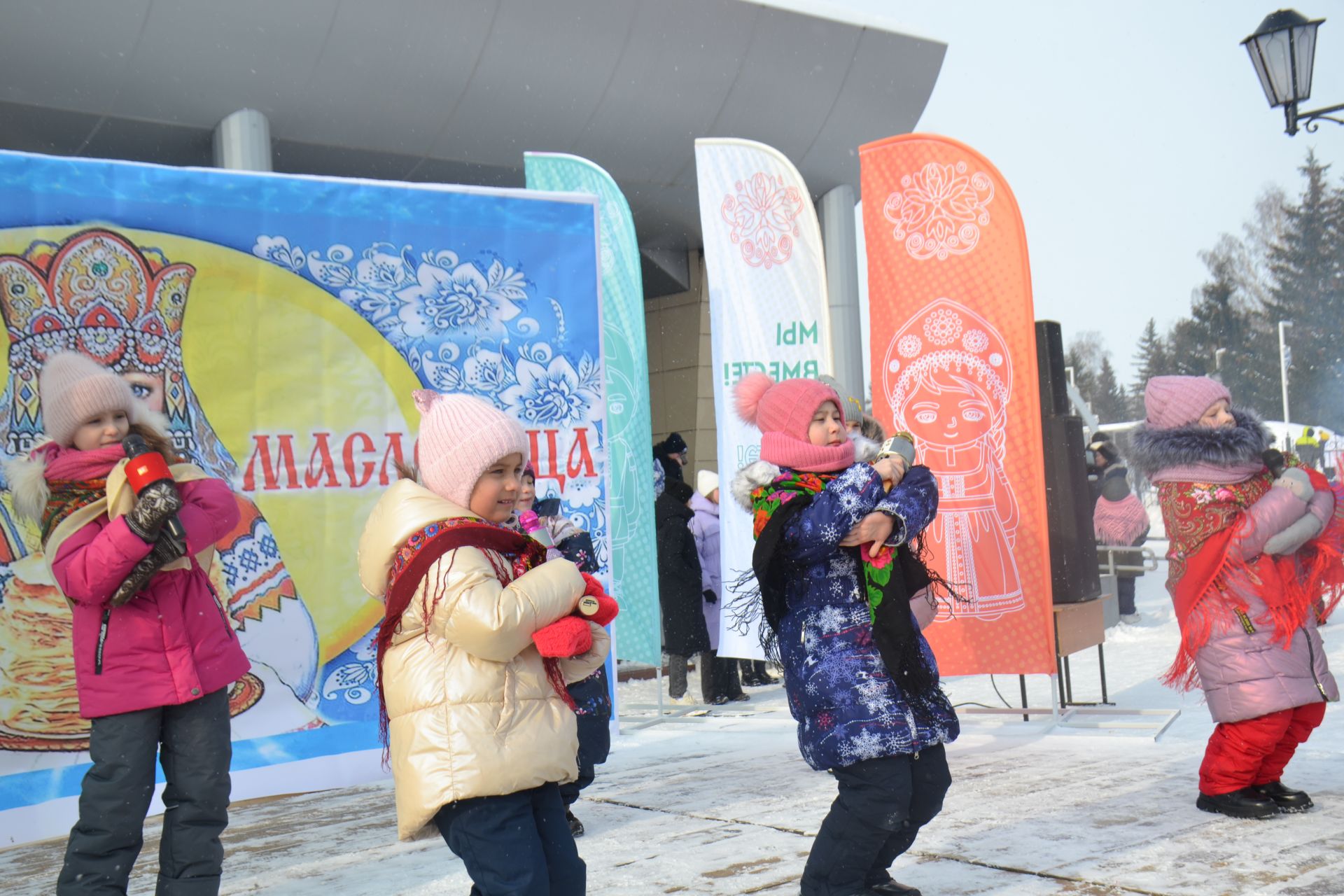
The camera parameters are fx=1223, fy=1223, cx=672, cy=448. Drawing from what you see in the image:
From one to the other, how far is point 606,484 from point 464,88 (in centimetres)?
374

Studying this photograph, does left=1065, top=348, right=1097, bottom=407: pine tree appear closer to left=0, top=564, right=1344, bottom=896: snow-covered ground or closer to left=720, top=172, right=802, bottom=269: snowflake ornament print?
left=720, top=172, right=802, bottom=269: snowflake ornament print

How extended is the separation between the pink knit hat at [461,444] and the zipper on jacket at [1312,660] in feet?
9.65

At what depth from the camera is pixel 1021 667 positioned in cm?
587

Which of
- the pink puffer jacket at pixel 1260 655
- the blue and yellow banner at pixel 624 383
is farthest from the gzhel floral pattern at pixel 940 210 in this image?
the pink puffer jacket at pixel 1260 655

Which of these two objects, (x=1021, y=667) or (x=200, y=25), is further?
→ (x=200, y=25)

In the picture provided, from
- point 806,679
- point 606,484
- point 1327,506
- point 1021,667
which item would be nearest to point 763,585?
point 806,679

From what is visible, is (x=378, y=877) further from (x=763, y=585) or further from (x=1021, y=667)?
(x=1021, y=667)

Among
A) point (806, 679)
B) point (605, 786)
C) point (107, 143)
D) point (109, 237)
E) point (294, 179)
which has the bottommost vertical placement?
point (605, 786)

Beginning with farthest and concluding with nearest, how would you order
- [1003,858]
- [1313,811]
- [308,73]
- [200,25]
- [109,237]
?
[308,73]
[200,25]
[109,237]
[1313,811]
[1003,858]

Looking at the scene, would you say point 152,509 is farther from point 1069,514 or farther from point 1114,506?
point 1114,506

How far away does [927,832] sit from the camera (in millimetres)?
4082

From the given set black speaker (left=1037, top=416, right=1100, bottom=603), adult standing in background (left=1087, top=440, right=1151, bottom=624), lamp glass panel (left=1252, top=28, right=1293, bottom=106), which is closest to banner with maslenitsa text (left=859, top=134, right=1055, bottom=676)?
black speaker (left=1037, top=416, right=1100, bottom=603)

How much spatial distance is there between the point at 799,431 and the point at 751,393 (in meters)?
0.32

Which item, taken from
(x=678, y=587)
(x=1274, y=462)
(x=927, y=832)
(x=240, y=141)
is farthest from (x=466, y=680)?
(x=678, y=587)
